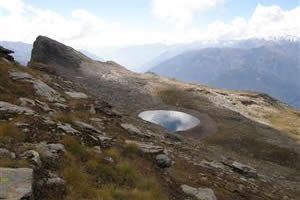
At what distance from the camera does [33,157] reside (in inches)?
539

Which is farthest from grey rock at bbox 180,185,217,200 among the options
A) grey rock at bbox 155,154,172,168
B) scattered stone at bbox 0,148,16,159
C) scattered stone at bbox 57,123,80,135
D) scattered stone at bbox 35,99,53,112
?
scattered stone at bbox 35,99,53,112

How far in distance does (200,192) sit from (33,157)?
33.2 ft

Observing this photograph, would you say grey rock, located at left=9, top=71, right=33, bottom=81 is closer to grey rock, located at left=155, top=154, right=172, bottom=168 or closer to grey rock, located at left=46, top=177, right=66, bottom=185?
grey rock, located at left=155, top=154, right=172, bottom=168

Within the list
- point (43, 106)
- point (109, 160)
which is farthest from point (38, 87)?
point (109, 160)

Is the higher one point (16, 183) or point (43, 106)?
point (43, 106)

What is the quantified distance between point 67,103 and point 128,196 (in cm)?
1811

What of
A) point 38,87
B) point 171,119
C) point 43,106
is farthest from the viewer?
point 171,119

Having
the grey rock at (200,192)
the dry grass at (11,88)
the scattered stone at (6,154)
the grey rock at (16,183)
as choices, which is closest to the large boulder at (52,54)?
the dry grass at (11,88)

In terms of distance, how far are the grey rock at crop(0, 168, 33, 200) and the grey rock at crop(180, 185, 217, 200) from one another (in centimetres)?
979

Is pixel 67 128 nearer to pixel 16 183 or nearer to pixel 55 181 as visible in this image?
pixel 55 181

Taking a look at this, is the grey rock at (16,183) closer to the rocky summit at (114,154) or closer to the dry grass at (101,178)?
the rocky summit at (114,154)

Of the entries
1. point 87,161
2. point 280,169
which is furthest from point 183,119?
point 87,161

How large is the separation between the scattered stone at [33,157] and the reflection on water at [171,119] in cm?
3553

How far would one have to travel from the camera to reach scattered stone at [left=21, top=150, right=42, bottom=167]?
Answer: 13373mm
